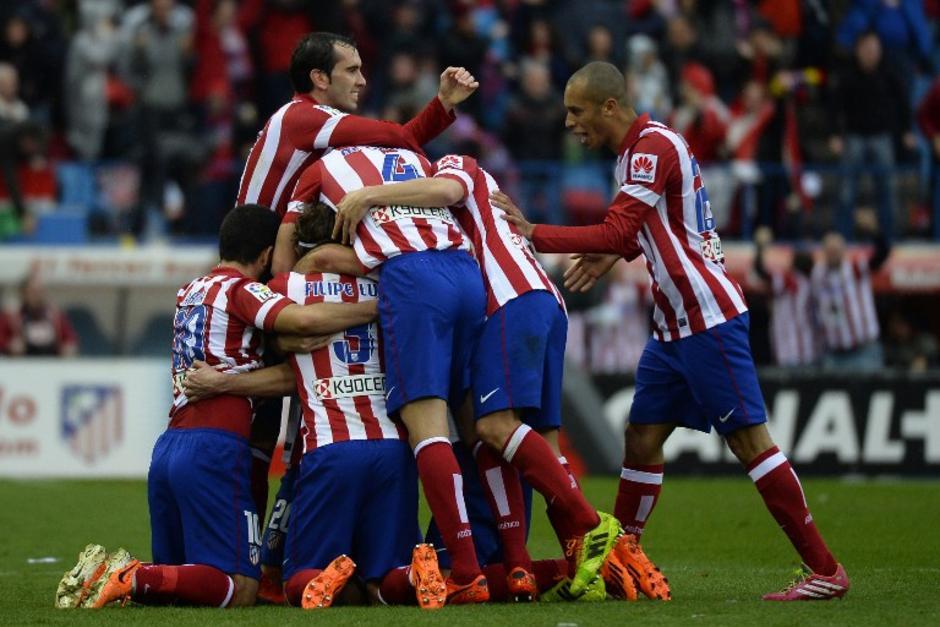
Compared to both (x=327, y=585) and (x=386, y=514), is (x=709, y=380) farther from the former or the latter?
(x=327, y=585)

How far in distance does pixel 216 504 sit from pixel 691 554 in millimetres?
3371

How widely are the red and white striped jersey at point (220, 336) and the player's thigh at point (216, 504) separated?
11 centimetres

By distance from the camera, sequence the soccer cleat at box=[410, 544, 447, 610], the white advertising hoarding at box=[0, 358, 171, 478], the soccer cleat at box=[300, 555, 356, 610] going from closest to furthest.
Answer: the soccer cleat at box=[410, 544, 447, 610]
the soccer cleat at box=[300, 555, 356, 610]
the white advertising hoarding at box=[0, 358, 171, 478]

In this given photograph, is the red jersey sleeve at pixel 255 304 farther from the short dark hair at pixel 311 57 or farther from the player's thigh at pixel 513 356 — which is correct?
the short dark hair at pixel 311 57

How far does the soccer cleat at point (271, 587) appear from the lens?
7629mm

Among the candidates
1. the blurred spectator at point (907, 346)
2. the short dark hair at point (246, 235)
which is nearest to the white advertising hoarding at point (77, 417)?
the blurred spectator at point (907, 346)

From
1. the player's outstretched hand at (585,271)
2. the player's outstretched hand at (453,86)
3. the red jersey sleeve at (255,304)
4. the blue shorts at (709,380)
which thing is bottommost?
the blue shorts at (709,380)

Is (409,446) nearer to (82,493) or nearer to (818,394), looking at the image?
(82,493)

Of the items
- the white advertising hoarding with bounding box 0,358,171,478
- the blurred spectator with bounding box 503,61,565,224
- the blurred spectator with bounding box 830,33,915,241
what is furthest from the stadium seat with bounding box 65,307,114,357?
the blurred spectator with bounding box 830,33,915,241

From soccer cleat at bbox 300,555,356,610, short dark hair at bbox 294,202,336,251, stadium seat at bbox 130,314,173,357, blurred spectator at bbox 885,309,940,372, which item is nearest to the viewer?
soccer cleat at bbox 300,555,356,610

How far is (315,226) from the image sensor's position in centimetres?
753

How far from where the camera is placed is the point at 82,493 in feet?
45.0

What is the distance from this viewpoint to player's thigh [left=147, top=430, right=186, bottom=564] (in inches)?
286

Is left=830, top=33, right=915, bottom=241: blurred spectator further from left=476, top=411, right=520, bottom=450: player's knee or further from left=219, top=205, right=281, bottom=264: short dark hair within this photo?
left=476, top=411, right=520, bottom=450: player's knee
